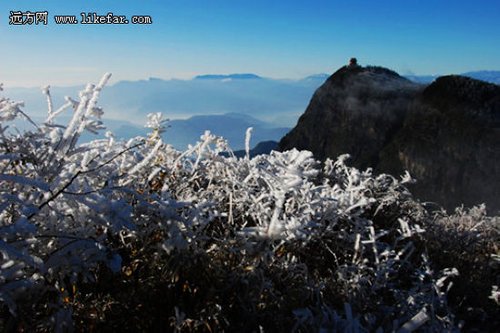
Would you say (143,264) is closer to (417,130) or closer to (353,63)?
(417,130)

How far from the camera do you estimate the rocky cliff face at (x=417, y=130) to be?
1357 inches

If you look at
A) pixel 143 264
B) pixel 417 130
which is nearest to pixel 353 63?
pixel 417 130

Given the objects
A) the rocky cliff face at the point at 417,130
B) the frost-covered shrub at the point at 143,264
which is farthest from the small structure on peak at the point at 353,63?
the frost-covered shrub at the point at 143,264

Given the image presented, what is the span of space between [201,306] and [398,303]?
3.16ft

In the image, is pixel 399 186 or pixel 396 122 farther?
pixel 396 122

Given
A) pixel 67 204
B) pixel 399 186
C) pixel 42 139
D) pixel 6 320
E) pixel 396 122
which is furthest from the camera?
pixel 396 122

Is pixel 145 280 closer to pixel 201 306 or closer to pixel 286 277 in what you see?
pixel 201 306

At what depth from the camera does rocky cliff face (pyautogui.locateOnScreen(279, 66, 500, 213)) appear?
34469 mm

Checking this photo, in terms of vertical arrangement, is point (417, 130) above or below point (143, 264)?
below

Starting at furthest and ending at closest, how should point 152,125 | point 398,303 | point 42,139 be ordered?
point 152,125 < point 398,303 < point 42,139

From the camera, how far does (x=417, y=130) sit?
39750 mm

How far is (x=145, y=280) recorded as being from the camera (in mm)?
1799

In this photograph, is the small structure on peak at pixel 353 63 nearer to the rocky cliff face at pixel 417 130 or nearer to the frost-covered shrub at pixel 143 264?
the rocky cliff face at pixel 417 130

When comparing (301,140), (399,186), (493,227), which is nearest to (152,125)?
(399,186)
